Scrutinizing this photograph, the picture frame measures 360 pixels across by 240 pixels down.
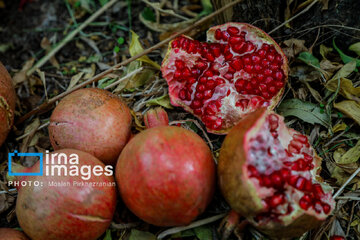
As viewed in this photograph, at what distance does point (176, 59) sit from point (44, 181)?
1.22 m

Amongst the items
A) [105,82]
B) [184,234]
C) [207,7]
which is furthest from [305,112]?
[105,82]

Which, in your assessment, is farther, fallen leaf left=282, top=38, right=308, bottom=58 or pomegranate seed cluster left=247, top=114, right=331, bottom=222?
fallen leaf left=282, top=38, right=308, bottom=58

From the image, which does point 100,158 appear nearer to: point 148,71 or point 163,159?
point 163,159

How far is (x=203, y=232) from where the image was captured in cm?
213

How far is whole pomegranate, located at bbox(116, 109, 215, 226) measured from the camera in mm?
1789

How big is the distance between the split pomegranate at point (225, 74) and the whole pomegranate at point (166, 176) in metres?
0.57

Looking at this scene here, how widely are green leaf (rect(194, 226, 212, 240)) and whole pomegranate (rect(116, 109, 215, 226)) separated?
232mm

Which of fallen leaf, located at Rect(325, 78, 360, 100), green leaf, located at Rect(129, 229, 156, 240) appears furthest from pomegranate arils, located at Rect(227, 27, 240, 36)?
green leaf, located at Rect(129, 229, 156, 240)

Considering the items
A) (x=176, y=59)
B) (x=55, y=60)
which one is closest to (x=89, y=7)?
(x=55, y=60)

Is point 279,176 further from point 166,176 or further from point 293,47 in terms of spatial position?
point 293,47

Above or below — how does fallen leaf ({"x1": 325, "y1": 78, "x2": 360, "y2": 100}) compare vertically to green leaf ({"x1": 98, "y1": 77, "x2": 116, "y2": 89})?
below

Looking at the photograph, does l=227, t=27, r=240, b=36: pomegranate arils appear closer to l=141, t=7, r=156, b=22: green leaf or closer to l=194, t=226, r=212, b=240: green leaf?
l=141, t=7, r=156, b=22: green leaf

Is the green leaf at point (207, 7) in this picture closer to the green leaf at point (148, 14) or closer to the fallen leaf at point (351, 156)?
the green leaf at point (148, 14)

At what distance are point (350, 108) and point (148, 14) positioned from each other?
178 cm
